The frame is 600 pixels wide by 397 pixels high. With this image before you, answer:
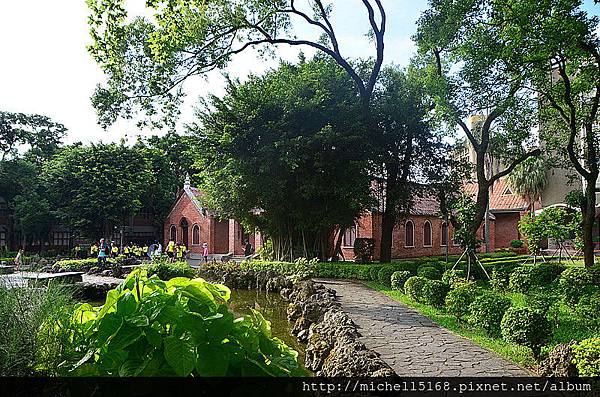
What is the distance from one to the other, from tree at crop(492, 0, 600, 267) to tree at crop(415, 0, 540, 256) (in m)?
0.47

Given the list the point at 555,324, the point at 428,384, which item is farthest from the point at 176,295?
the point at 555,324

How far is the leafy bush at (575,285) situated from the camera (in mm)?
10703

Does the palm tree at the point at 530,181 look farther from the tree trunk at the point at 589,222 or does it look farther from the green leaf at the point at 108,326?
the green leaf at the point at 108,326

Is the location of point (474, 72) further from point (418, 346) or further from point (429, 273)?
point (418, 346)

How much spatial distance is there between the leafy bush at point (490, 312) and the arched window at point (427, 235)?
23292 mm

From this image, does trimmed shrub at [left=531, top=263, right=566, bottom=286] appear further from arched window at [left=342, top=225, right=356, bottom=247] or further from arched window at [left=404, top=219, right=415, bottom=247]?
arched window at [left=404, top=219, right=415, bottom=247]

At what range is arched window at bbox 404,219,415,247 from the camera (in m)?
29.9

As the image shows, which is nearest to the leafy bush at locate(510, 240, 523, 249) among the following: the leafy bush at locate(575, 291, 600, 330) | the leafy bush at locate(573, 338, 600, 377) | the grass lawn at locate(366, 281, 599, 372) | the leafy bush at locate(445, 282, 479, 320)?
the grass lawn at locate(366, 281, 599, 372)

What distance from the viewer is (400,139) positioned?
21016 mm

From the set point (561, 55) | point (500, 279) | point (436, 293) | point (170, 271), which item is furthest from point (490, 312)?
point (170, 271)

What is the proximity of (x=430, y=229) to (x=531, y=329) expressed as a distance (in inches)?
1008

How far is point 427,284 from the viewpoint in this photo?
11.4 m

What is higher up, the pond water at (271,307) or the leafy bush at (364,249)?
the leafy bush at (364,249)

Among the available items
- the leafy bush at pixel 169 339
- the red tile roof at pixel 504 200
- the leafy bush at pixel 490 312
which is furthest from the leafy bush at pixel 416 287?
the red tile roof at pixel 504 200
